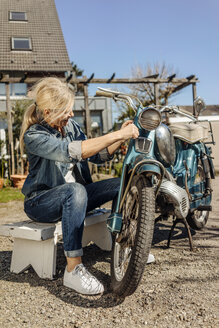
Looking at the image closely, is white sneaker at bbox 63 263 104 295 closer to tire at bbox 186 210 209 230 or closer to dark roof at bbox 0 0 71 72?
tire at bbox 186 210 209 230

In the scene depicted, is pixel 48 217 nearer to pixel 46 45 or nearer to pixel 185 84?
pixel 185 84

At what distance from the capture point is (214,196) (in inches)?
200

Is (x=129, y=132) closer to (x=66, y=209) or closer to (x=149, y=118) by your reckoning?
(x=149, y=118)

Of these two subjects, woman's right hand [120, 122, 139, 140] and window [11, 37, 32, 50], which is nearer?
woman's right hand [120, 122, 139, 140]

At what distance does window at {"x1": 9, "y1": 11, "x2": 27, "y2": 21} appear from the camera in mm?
16377

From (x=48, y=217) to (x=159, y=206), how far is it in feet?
2.52

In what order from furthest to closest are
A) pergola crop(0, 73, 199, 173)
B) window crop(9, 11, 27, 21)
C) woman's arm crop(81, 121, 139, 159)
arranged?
window crop(9, 11, 27, 21), pergola crop(0, 73, 199, 173), woman's arm crop(81, 121, 139, 159)

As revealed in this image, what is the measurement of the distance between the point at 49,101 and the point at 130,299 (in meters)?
1.22

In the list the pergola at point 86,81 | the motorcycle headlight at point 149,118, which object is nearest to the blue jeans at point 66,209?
the motorcycle headlight at point 149,118

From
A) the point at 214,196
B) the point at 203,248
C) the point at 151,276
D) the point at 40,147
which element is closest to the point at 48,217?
the point at 40,147

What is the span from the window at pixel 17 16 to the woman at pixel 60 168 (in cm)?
1607

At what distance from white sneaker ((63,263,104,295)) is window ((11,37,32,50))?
14.9 metres

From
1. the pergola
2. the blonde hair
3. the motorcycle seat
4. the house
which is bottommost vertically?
the motorcycle seat

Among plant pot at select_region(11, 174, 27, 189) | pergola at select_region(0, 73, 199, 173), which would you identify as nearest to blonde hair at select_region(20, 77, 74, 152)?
plant pot at select_region(11, 174, 27, 189)
